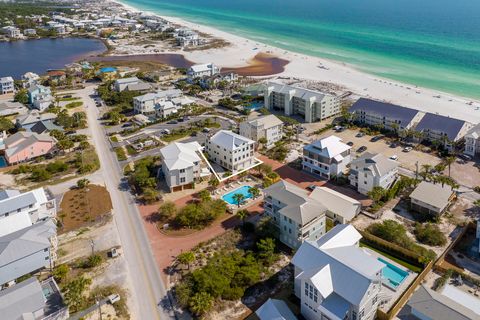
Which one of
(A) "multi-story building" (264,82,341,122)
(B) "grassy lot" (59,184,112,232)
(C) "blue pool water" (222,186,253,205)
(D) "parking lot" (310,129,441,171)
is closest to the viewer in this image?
(B) "grassy lot" (59,184,112,232)

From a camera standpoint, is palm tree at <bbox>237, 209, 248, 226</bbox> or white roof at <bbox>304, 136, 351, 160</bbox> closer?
palm tree at <bbox>237, 209, 248, 226</bbox>

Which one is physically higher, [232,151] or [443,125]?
[443,125]

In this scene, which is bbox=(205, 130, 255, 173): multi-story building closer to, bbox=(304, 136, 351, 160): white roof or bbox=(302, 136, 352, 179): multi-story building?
bbox=(302, 136, 352, 179): multi-story building

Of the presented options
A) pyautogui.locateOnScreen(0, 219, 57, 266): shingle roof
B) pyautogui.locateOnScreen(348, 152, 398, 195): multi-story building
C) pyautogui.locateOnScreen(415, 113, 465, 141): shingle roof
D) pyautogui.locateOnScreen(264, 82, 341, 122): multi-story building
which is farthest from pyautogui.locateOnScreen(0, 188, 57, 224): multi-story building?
pyautogui.locateOnScreen(415, 113, 465, 141): shingle roof

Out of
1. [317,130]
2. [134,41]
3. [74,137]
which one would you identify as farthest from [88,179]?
[134,41]

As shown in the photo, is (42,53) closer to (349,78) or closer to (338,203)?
(349,78)

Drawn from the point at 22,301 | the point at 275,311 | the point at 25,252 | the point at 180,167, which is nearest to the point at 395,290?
the point at 275,311
